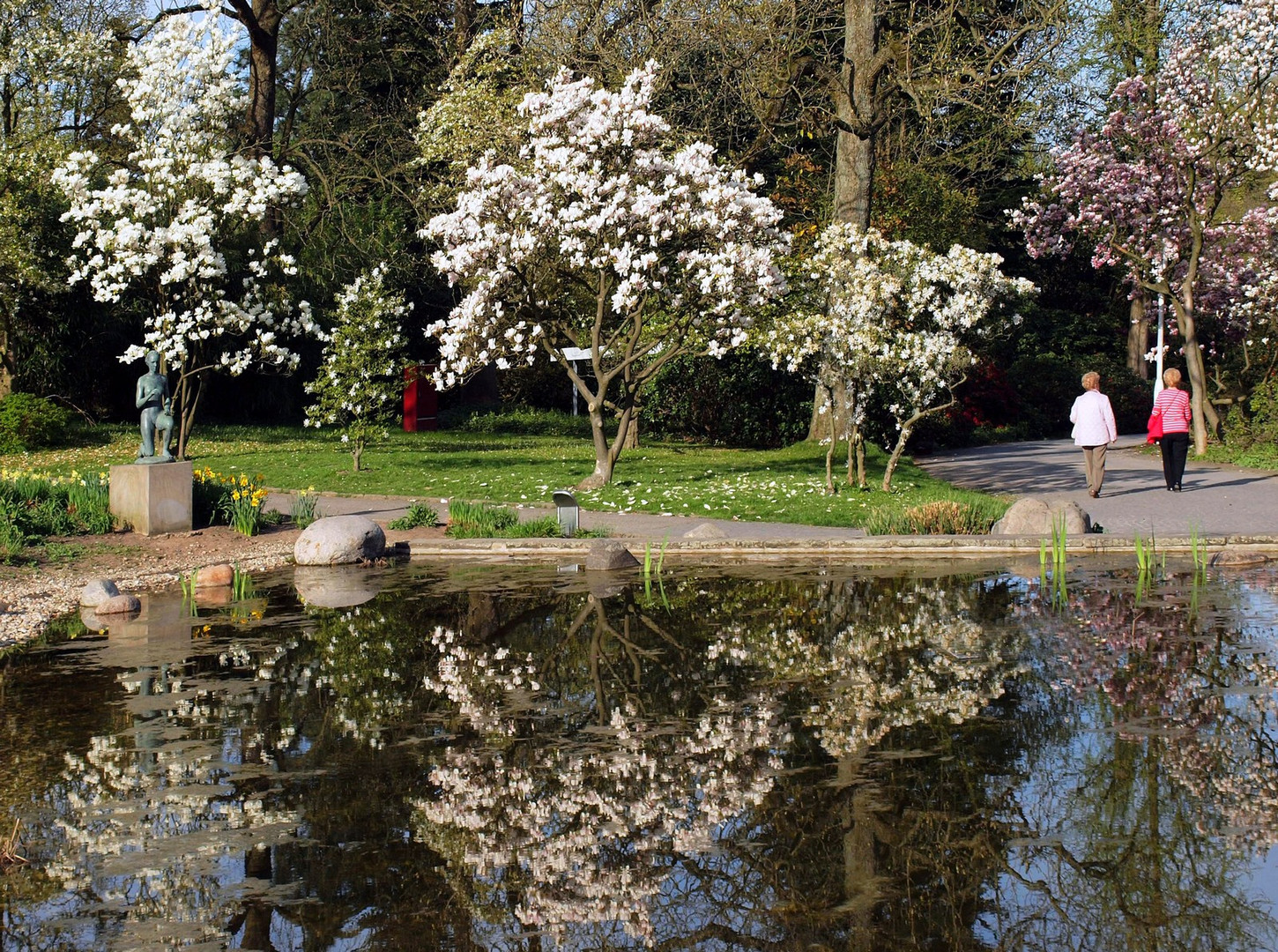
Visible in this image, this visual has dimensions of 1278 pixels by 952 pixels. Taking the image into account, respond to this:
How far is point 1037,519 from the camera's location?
14.0 m

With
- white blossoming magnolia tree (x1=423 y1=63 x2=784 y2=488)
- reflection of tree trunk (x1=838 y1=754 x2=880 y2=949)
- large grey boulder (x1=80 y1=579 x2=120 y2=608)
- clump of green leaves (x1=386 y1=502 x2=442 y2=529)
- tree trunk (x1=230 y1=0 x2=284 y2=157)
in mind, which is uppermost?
tree trunk (x1=230 y1=0 x2=284 y2=157)

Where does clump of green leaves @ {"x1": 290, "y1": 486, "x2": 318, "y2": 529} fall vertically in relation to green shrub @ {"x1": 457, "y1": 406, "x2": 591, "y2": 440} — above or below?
below

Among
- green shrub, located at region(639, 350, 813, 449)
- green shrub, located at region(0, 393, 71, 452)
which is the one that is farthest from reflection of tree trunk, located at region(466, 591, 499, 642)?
green shrub, located at region(0, 393, 71, 452)

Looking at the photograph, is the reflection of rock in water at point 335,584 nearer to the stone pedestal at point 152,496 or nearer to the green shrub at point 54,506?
the stone pedestal at point 152,496

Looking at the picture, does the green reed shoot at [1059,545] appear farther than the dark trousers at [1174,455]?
No

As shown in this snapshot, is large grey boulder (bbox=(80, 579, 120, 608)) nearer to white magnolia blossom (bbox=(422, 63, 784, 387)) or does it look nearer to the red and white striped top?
white magnolia blossom (bbox=(422, 63, 784, 387))

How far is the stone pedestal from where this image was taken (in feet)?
47.6

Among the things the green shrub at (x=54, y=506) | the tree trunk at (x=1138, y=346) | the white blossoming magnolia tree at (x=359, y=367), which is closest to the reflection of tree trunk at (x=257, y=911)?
the green shrub at (x=54, y=506)

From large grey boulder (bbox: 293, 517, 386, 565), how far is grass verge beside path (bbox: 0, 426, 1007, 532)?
391 centimetres

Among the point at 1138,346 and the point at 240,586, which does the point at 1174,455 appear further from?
the point at 1138,346

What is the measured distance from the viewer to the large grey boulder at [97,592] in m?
10.9

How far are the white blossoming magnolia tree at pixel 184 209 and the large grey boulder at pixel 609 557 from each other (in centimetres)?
1175

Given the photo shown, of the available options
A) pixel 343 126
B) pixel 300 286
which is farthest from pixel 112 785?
pixel 343 126

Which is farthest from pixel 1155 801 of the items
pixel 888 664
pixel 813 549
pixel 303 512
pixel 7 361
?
pixel 7 361
